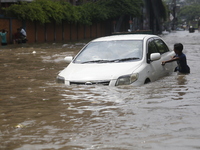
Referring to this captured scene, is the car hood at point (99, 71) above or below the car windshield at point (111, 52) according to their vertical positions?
below

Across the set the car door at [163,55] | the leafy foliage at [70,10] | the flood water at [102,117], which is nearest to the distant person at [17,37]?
the leafy foliage at [70,10]

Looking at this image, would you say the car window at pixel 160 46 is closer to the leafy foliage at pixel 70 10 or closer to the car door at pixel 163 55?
the car door at pixel 163 55

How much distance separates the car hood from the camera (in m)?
9.13

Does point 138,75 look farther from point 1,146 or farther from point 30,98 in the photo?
point 1,146

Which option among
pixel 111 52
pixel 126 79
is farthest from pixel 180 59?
pixel 126 79

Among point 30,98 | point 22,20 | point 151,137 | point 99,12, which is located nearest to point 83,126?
point 151,137

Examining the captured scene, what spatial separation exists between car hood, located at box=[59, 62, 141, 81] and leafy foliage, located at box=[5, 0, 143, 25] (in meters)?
34.1

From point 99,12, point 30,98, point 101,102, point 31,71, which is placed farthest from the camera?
point 99,12

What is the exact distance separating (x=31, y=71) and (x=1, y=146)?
1008cm

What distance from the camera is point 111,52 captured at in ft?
33.9

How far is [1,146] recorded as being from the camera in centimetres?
523

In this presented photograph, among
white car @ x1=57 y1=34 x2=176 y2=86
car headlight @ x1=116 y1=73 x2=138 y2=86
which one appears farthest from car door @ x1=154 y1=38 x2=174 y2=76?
car headlight @ x1=116 y1=73 x2=138 y2=86

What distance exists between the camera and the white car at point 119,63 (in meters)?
9.14

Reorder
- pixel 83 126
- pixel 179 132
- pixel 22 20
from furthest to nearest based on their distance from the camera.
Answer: pixel 22 20, pixel 83 126, pixel 179 132
